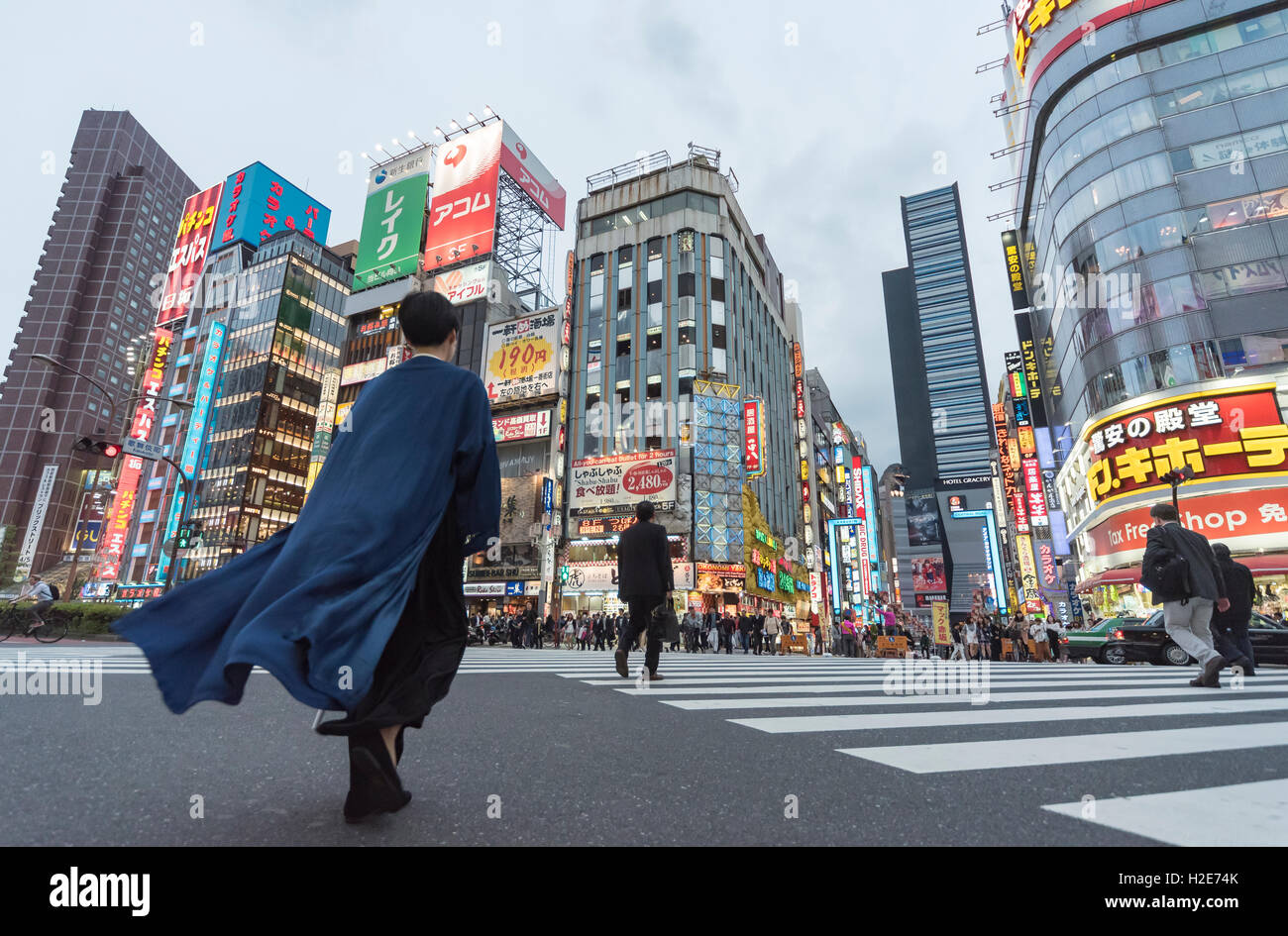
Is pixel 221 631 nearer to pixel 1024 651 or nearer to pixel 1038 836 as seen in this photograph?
pixel 1038 836

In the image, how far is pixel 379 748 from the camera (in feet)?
5.45

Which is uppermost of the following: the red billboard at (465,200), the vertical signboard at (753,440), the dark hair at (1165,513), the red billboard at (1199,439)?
the red billboard at (465,200)

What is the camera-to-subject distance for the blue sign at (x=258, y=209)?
56.8 m

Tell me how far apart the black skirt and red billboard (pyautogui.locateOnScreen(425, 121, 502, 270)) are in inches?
1731

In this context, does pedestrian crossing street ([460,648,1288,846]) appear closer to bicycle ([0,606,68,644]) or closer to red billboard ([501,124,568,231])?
bicycle ([0,606,68,644])

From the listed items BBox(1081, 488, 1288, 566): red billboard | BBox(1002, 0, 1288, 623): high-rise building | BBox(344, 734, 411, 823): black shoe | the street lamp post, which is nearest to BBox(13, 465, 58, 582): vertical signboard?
BBox(344, 734, 411, 823): black shoe

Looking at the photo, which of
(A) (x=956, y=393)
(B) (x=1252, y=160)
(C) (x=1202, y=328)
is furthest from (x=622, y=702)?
(A) (x=956, y=393)

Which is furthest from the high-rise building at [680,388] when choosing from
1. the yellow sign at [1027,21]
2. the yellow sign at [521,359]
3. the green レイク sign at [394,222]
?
the yellow sign at [1027,21]

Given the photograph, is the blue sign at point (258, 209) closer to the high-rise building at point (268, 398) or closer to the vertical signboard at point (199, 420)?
the high-rise building at point (268, 398)

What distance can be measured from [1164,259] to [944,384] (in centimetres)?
9519

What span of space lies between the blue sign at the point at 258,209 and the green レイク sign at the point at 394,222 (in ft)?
53.6

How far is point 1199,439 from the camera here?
69.3 ft

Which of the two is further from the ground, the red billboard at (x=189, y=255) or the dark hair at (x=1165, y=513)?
the red billboard at (x=189, y=255)

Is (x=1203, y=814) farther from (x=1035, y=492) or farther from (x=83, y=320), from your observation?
(x=83, y=320)
